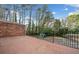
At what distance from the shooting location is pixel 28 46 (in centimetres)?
362

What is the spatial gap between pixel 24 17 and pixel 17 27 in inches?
6.3

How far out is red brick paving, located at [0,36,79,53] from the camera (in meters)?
3.61

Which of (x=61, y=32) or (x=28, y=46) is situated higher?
(x=61, y=32)

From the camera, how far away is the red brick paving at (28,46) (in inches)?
142

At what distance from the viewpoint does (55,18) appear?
363 cm

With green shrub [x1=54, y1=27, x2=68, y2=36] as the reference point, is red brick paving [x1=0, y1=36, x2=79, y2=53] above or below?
→ below

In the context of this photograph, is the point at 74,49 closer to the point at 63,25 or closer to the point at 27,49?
the point at 63,25

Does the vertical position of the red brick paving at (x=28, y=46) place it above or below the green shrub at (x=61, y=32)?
below
